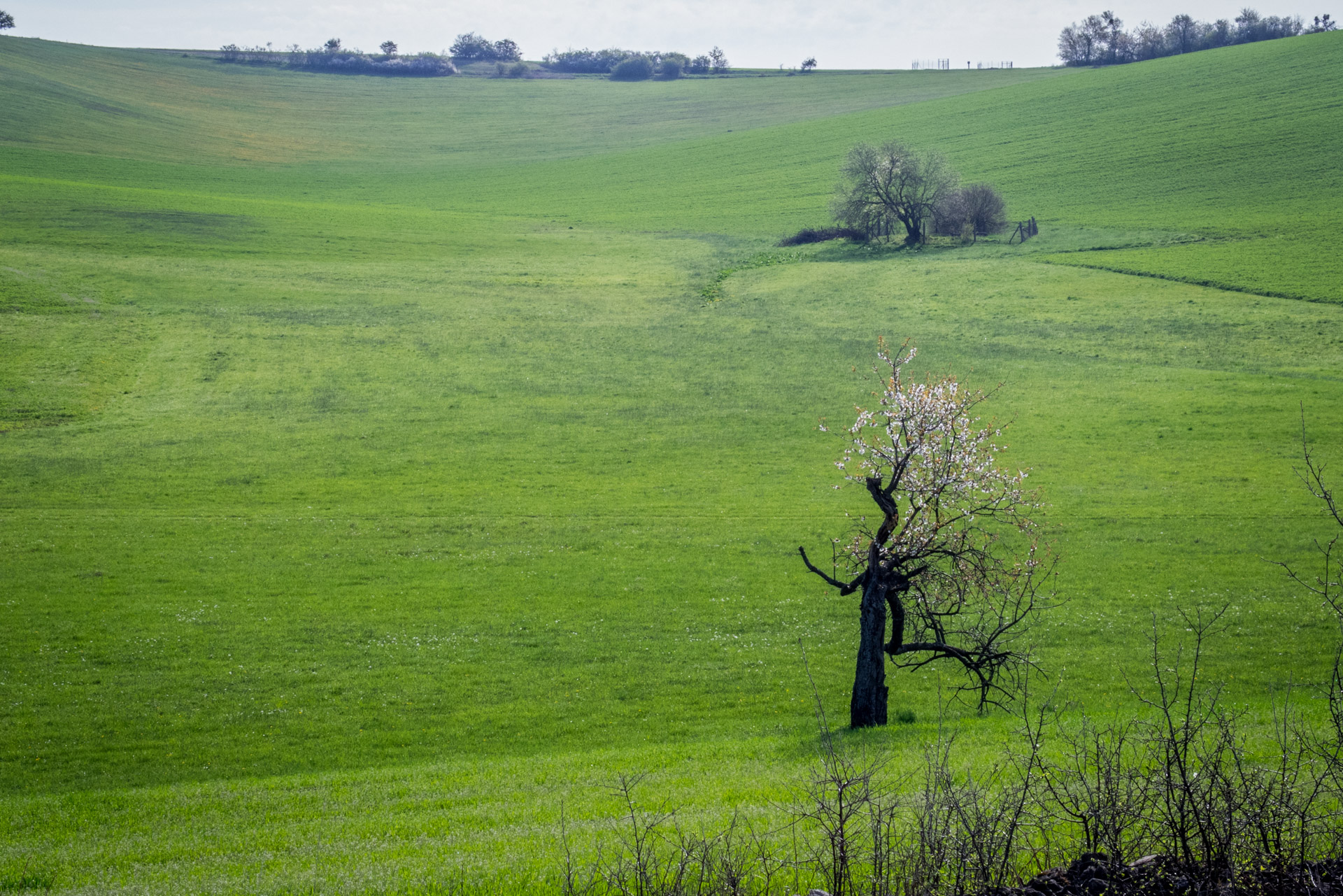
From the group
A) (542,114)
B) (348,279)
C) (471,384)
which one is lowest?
(471,384)

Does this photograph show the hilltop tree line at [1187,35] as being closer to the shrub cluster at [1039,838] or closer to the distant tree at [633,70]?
the distant tree at [633,70]

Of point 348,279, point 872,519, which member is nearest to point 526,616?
point 872,519

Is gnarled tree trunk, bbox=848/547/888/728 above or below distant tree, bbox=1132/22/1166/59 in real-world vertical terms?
below

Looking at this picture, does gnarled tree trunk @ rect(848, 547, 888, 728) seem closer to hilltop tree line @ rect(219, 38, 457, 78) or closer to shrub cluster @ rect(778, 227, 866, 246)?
shrub cluster @ rect(778, 227, 866, 246)

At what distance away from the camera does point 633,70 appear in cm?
15588

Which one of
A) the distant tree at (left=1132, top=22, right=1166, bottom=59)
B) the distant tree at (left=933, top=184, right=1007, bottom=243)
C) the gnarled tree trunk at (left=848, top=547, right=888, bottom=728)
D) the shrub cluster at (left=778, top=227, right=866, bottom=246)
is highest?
the distant tree at (left=1132, top=22, right=1166, bottom=59)

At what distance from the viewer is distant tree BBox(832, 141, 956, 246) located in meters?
65.2

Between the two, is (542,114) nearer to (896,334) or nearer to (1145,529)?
(896,334)

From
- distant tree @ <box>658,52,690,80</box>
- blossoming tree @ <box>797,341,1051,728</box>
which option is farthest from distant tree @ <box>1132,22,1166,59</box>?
blossoming tree @ <box>797,341,1051,728</box>

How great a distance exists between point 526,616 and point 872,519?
12.1 m

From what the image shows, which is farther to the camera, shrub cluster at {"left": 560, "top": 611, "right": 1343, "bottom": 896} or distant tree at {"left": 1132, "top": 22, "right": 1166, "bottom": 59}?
distant tree at {"left": 1132, "top": 22, "right": 1166, "bottom": 59}

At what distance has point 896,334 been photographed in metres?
48.3

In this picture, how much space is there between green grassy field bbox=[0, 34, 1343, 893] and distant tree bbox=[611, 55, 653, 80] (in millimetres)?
75178

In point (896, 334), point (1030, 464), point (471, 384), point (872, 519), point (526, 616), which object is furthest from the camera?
point (896, 334)
